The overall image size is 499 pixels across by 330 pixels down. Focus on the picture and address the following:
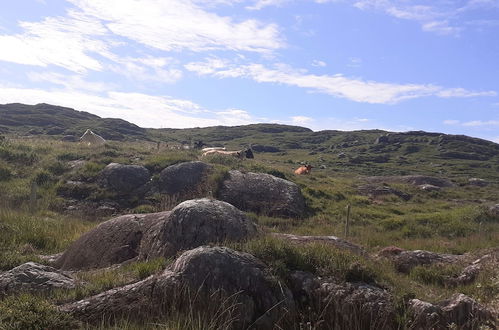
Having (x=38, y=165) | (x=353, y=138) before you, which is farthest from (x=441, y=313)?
(x=353, y=138)

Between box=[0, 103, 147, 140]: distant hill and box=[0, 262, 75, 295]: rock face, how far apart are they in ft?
241

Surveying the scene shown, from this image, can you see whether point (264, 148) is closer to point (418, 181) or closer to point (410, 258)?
→ point (418, 181)

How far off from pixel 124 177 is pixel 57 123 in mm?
89653

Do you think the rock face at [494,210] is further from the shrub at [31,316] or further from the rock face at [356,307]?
the shrub at [31,316]

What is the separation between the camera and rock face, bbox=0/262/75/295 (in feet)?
19.8

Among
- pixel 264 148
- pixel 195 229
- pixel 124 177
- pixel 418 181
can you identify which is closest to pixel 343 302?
pixel 195 229

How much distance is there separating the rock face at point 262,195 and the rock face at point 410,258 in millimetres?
6823

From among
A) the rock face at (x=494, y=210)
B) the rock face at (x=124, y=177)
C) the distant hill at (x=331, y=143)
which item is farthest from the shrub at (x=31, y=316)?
the distant hill at (x=331, y=143)

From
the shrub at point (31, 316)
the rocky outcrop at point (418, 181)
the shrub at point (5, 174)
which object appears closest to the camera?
the shrub at point (31, 316)

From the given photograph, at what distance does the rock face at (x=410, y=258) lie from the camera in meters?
10.5

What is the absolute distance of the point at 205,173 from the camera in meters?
19.6

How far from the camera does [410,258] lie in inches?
426

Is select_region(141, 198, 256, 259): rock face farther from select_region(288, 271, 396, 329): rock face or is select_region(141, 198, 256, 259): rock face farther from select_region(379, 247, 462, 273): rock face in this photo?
select_region(379, 247, 462, 273): rock face

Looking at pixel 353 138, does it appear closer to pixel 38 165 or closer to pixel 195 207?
pixel 38 165
